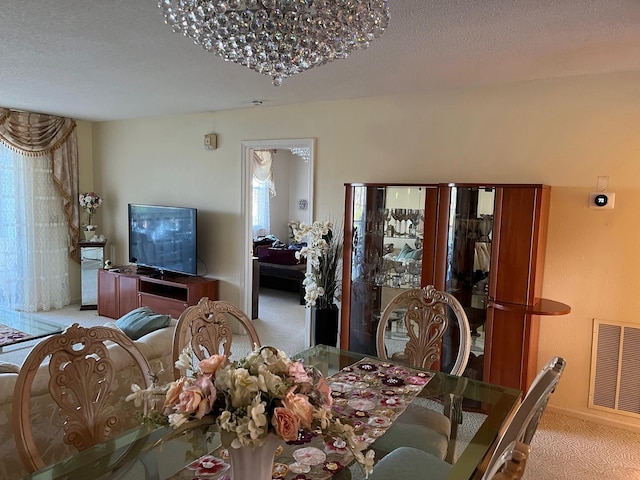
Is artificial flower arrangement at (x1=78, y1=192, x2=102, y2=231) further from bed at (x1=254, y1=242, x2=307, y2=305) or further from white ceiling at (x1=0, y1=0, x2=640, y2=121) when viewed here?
bed at (x1=254, y1=242, x2=307, y2=305)

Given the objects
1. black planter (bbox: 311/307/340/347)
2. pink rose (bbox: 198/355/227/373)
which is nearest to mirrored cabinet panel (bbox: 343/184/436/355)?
black planter (bbox: 311/307/340/347)

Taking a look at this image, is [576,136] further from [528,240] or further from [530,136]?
[528,240]

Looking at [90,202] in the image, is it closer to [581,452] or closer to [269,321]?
[269,321]

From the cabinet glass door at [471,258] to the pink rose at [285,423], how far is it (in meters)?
2.59

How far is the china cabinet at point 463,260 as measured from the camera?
123 inches

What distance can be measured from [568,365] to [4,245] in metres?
5.89

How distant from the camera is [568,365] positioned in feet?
11.0

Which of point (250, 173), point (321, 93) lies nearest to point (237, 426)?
point (321, 93)

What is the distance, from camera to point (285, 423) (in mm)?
1005

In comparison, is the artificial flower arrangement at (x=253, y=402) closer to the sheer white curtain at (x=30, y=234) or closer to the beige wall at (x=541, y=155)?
the beige wall at (x=541, y=155)

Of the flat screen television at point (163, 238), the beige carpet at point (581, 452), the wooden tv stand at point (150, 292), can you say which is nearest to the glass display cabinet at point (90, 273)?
the wooden tv stand at point (150, 292)

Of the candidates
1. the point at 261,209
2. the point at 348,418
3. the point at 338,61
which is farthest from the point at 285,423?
the point at 261,209

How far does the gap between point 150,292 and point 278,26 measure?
4211 mm

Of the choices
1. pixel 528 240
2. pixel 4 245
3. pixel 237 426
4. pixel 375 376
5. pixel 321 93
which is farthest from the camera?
pixel 4 245
